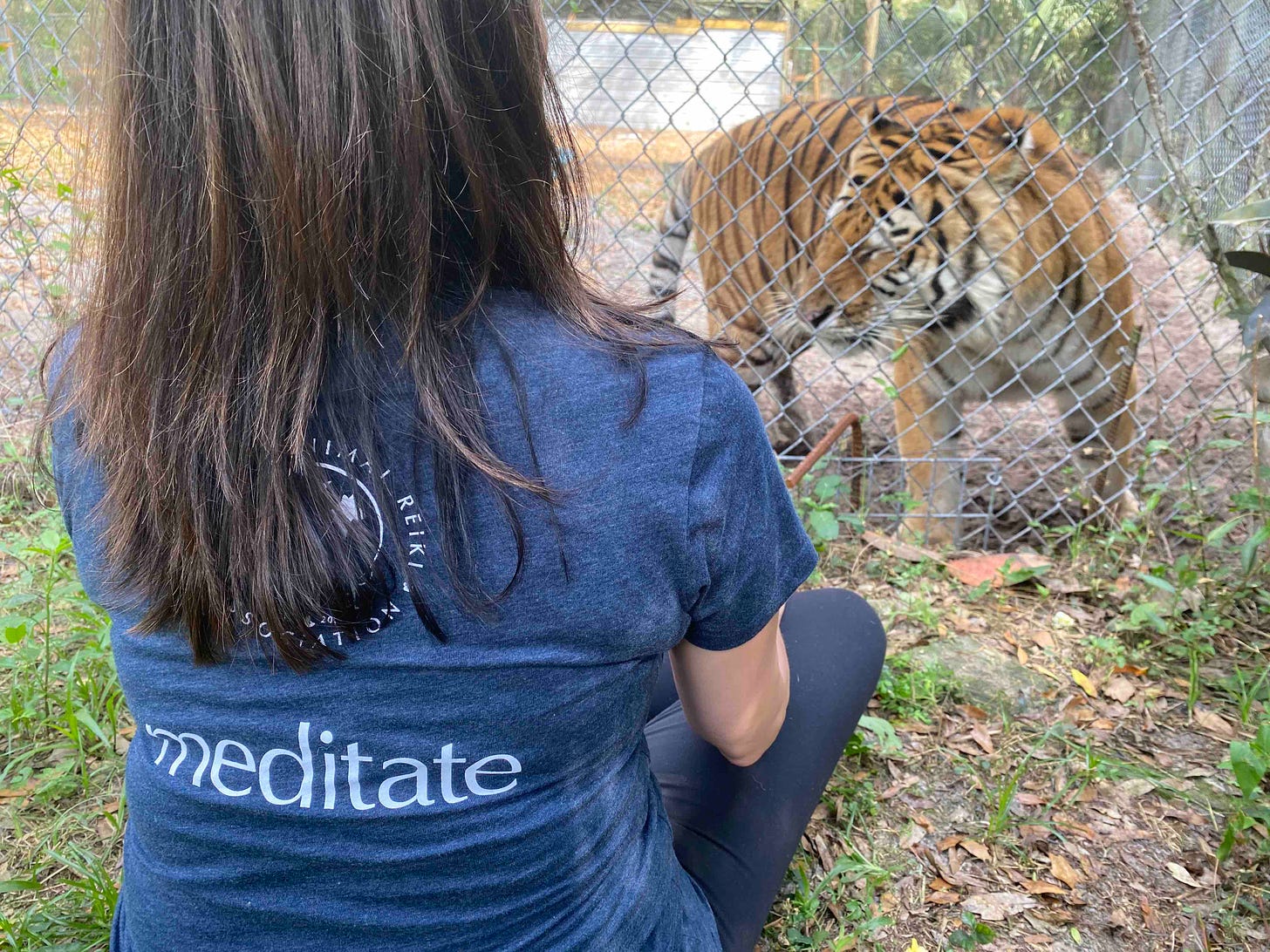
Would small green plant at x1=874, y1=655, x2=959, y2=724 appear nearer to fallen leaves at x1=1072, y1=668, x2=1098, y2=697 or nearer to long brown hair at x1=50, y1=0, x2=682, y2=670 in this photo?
fallen leaves at x1=1072, y1=668, x2=1098, y2=697

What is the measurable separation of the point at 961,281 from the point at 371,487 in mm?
2667

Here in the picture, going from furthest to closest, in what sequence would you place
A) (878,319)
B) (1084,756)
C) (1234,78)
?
(878,319)
(1234,78)
(1084,756)

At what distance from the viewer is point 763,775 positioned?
4.39 feet

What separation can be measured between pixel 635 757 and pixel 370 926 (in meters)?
0.31

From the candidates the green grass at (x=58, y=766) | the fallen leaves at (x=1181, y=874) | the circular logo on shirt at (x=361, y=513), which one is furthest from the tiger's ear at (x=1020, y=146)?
the green grass at (x=58, y=766)

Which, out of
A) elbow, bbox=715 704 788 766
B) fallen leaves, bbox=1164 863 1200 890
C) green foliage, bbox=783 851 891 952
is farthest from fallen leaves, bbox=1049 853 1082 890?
elbow, bbox=715 704 788 766

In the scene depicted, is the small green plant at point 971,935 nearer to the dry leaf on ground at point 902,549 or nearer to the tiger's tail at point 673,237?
the dry leaf on ground at point 902,549

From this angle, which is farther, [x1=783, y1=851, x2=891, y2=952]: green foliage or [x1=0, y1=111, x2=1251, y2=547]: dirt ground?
[x1=0, y1=111, x2=1251, y2=547]: dirt ground

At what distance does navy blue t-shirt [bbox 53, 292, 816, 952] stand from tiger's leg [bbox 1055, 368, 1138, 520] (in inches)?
84.9

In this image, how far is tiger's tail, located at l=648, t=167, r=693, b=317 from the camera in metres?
4.34

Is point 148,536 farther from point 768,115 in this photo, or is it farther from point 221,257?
point 768,115

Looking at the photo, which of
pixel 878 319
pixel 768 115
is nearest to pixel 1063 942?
pixel 878 319

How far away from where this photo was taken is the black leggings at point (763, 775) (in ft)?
4.06

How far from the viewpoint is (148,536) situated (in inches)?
33.8
